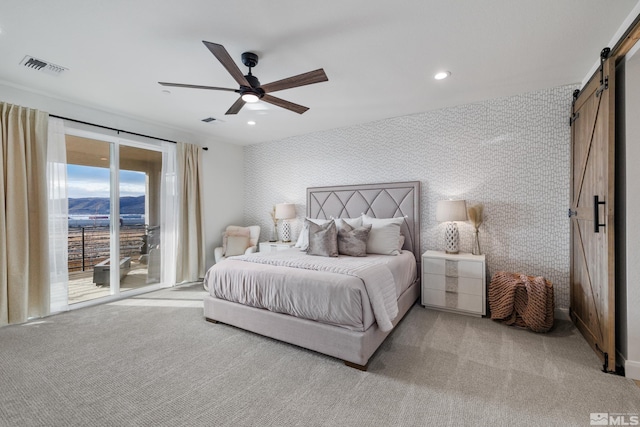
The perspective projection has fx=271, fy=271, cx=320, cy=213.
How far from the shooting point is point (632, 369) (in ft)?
6.46

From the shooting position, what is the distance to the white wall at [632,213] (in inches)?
76.8

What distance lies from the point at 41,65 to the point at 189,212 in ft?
8.35

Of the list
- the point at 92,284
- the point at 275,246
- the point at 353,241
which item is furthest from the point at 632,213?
the point at 92,284

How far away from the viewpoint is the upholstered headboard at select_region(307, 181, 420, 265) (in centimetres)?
391

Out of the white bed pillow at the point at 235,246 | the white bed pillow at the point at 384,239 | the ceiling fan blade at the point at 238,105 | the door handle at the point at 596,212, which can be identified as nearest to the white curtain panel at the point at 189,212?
the white bed pillow at the point at 235,246

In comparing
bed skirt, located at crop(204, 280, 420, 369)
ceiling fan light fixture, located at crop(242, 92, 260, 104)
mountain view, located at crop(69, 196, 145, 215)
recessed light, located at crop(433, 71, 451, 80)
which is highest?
recessed light, located at crop(433, 71, 451, 80)

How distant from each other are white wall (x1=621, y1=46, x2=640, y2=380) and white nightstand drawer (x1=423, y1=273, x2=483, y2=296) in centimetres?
125

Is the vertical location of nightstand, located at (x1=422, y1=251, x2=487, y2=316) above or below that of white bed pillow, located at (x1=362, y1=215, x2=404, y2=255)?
below

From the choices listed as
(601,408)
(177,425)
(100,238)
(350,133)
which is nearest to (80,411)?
(177,425)

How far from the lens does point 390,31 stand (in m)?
2.11

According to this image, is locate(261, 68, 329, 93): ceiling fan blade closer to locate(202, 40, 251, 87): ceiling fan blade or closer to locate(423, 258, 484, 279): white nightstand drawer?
locate(202, 40, 251, 87): ceiling fan blade

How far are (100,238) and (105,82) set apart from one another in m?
2.20

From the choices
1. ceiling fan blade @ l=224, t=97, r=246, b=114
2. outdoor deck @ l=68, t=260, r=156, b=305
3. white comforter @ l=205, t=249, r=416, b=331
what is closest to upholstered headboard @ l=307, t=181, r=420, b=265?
white comforter @ l=205, t=249, r=416, b=331

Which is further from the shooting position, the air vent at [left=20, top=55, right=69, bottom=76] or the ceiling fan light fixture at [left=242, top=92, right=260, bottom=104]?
the air vent at [left=20, top=55, right=69, bottom=76]
